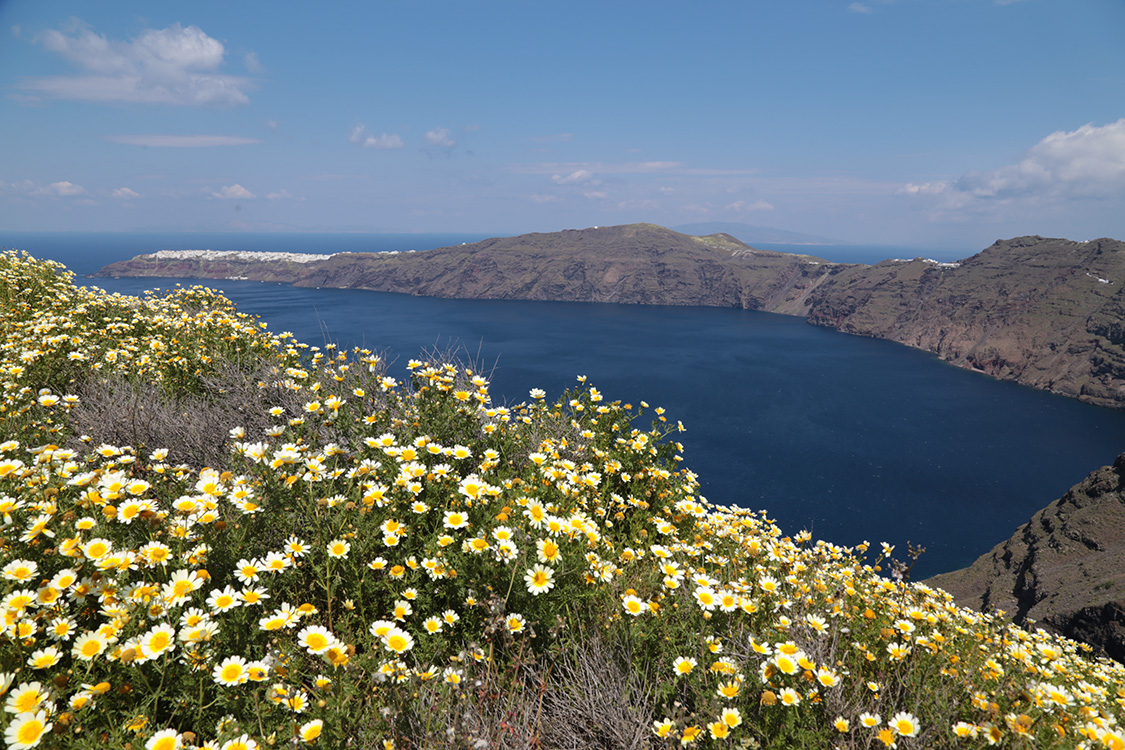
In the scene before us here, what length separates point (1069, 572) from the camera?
24.0 metres

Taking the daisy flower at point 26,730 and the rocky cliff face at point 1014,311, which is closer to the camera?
the daisy flower at point 26,730

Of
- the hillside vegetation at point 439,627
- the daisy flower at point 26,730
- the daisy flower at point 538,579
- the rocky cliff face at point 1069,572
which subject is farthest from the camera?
the rocky cliff face at point 1069,572

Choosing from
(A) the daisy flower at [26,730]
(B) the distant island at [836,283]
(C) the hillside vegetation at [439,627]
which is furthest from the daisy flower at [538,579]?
(B) the distant island at [836,283]

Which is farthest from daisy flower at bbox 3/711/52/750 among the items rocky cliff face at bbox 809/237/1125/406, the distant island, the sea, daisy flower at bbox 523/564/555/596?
rocky cliff face at bbox 809/237/1125/406

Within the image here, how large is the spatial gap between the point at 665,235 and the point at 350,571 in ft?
673

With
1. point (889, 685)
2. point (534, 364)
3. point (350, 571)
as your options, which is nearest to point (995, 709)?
point (889, 685)

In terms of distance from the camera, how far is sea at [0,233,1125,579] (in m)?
39.1

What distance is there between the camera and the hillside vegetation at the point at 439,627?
2121 millimetres

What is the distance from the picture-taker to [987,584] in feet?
Result: 87.7

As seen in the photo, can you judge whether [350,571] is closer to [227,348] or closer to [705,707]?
[705,707]

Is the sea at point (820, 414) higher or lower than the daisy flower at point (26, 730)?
lower

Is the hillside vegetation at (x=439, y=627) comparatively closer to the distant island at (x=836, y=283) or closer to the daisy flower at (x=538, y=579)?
the daisy flower at (x=538, y=579)

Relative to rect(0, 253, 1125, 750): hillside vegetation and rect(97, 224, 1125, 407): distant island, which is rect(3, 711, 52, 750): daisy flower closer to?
rect(0, 253, 1125, 750): hillside vegetation

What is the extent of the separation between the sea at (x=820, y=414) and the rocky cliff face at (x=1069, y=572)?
4.81 m
